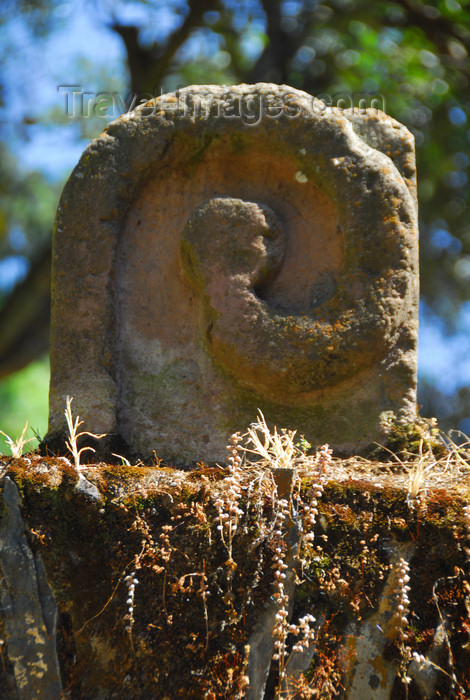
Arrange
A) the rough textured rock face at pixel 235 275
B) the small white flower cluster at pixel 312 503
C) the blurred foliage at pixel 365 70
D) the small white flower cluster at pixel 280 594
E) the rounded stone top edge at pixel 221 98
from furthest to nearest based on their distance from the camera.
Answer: the blurred foliage at pixel 365 70 → the rounded stone top edge at pixel 221 98 → the rough textured rock face at pixel 235 275 → the small white flower cluster at pixel 312 503 → the small white flower cluster at pixel 280 594

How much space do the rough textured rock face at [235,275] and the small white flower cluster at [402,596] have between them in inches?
28.9

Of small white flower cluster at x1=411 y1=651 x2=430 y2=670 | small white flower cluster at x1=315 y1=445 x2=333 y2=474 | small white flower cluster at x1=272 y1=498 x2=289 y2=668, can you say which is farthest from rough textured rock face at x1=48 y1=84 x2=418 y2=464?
small white flower cluster at x1=411 y1=651 x2=430 y2=670

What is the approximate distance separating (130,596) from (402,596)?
70cm

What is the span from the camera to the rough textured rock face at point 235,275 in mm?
2324

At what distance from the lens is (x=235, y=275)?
7.70 ft

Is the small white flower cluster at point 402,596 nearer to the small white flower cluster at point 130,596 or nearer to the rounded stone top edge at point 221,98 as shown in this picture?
the small white flower cluster at point 130,596

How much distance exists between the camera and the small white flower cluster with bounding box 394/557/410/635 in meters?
1.57

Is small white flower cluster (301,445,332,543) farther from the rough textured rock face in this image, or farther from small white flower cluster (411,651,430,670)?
the rough textured rock face

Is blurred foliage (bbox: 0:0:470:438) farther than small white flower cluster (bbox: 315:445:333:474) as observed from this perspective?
Yes

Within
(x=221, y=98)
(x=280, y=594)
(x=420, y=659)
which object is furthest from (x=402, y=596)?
(x=221, y=98)

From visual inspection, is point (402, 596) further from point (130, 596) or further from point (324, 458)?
point (130, 596)

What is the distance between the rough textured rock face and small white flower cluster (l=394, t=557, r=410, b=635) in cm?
→ 73

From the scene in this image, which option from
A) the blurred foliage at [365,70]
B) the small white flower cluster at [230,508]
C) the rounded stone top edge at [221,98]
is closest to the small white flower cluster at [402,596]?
the small white flower cluster at [230,508]

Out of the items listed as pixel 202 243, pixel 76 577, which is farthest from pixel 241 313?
pixel 76 577
